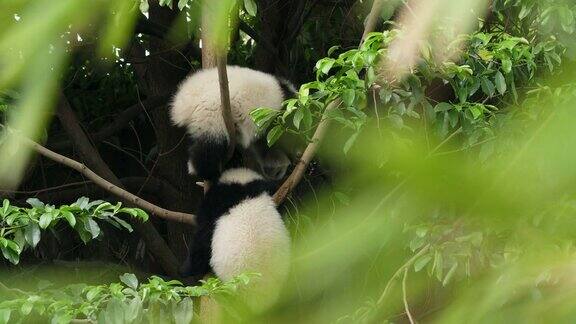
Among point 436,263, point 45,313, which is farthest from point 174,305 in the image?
point 436,263

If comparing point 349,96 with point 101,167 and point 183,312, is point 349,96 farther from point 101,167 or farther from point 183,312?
point 101,167

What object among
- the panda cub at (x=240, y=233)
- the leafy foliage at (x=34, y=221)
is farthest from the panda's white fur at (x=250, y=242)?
the leafy foliage at (x=34, y=221)

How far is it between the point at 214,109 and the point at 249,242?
661 mm

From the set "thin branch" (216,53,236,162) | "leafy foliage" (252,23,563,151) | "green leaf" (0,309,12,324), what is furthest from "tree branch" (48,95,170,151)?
"green leaf" (0,309,12,324)

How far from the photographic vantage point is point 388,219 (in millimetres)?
561

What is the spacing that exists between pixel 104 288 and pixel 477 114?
4.56 ft

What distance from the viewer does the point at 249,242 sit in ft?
11.1

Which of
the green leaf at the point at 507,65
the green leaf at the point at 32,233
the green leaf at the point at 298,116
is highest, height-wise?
the green leaf at the point at 298,116

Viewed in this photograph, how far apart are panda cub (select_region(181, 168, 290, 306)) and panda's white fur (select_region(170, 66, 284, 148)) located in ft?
0.74

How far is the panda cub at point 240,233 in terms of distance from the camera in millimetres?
3359

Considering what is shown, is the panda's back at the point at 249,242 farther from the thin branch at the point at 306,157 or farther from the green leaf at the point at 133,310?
the green leaf at the point at 133,310

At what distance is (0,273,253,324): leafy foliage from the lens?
8.00ft

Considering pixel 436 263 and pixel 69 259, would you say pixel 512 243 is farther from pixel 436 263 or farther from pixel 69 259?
pixel 69 259

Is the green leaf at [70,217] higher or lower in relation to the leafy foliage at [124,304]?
higher
